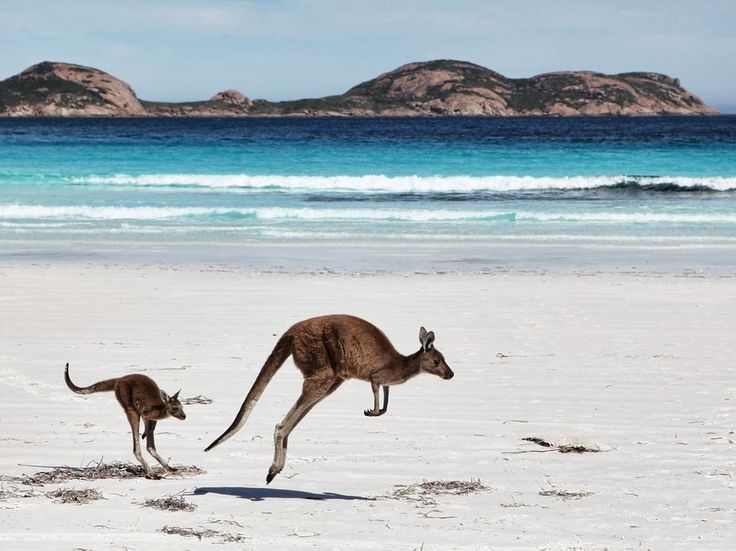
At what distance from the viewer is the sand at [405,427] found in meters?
4.94

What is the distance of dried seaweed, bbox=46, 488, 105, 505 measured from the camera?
5172 mm

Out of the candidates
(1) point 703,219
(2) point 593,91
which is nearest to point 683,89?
(2) point 593,91

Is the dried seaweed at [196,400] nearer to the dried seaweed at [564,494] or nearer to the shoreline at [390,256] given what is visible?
the dried seaweed at [564,494]

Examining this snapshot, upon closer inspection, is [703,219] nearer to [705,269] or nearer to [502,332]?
[705,269]

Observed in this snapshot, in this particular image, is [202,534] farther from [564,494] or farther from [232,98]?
[232,98]

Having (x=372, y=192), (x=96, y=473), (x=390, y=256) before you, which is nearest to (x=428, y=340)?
(x=96, y=473)

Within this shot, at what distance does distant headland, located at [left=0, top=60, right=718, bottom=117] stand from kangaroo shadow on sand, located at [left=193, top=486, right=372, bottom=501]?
15682cm

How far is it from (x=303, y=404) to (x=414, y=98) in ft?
572

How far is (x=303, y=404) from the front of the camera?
5.07 m

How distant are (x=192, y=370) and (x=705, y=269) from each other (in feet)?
31.3

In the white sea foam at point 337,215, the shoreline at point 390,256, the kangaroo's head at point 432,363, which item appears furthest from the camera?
the white sea foam at point 337,215

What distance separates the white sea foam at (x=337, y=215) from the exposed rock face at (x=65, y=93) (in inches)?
5351

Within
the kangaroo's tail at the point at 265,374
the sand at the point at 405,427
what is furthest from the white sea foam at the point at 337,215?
the kangaroo's tail at the point at 265,374

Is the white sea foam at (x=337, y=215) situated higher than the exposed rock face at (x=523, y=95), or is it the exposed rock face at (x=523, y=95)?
the exposed rock face at (x=523, y=95)
